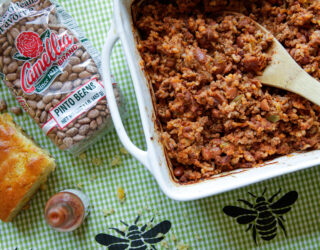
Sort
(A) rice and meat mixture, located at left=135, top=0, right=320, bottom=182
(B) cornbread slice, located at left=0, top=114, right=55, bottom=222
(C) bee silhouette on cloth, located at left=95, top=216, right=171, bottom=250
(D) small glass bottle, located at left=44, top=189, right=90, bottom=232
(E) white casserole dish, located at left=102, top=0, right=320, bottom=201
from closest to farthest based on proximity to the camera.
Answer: (E) white casserole dish, located at left=102, top=0, right=320, bottom=201 → (A) rice and meat mixture, located at left=135, top=0, right=320, bottom=182 → (D) small glass bottle, located at left=44, top=189, right=90, bottom=232 → (B) cornbread slice, located at left=0, top=114, right=55, bottom=222 → (C) bee silhouette on cloth, located at left=95, top=216, right=171, bottom=250

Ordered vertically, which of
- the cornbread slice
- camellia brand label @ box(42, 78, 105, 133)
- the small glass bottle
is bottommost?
the small glass bottle

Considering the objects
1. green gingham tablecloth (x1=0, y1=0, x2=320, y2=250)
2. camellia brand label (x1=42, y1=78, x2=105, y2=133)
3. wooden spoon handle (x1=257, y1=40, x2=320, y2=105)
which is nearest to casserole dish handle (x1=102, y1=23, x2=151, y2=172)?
camellia brand label (x1=42, y1=78, x2=105, y2=133)

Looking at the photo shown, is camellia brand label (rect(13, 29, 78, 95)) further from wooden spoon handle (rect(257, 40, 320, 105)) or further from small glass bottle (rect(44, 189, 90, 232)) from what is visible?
wooden spoon handle (rect(257, 40, 320, 105))

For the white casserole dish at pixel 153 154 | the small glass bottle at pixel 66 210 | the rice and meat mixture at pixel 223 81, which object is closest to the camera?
the white casserole dish at pixel 153 154

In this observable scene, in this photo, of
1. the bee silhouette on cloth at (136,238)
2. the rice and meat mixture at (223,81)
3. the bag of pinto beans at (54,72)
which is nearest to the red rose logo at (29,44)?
the bag of pinto beans at (54,72)

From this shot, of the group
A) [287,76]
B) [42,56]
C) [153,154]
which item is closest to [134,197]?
[153,154]

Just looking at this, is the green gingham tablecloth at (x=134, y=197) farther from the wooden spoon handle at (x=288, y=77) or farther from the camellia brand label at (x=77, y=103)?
the wooden spoon handle at (x=288, y=77)

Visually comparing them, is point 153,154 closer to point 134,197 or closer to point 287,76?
point 134,197

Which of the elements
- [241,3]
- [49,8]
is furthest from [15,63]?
[241,3]
